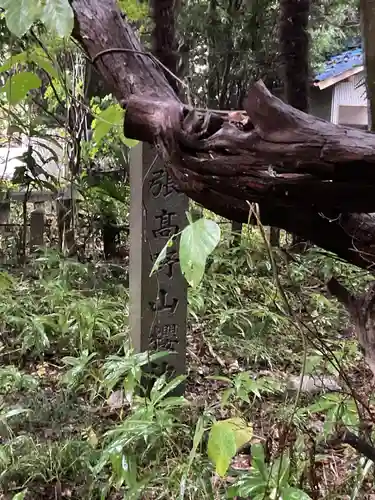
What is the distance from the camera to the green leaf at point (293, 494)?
5.17ft

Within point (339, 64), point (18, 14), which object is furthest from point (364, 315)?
point (339, 64)

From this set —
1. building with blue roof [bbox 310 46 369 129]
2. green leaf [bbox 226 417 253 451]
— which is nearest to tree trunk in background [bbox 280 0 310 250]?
green leaf [bbox 226 417 253 451]

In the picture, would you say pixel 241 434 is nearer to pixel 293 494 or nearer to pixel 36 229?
pixel 293 494

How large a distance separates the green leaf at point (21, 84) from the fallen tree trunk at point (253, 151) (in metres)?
0.22

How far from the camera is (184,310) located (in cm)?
279

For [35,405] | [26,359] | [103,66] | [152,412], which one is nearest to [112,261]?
[26,359]

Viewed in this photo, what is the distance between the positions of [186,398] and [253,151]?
2182 mm

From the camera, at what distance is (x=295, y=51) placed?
417 cm

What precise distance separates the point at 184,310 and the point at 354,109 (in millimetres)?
8832

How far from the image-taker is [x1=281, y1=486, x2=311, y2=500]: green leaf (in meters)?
1.58

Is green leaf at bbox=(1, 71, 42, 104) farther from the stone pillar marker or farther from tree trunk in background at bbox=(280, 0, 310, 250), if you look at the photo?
tree trunk in background at bbox=(280, 0, 310, 250)

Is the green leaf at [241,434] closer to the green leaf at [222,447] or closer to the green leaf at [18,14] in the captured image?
the green leaf at [222,447]

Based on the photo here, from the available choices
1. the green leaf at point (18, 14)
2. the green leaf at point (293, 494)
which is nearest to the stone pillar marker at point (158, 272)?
the green leaf at point (293, 494)

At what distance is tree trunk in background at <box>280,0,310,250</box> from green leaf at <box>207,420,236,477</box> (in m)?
2.31
